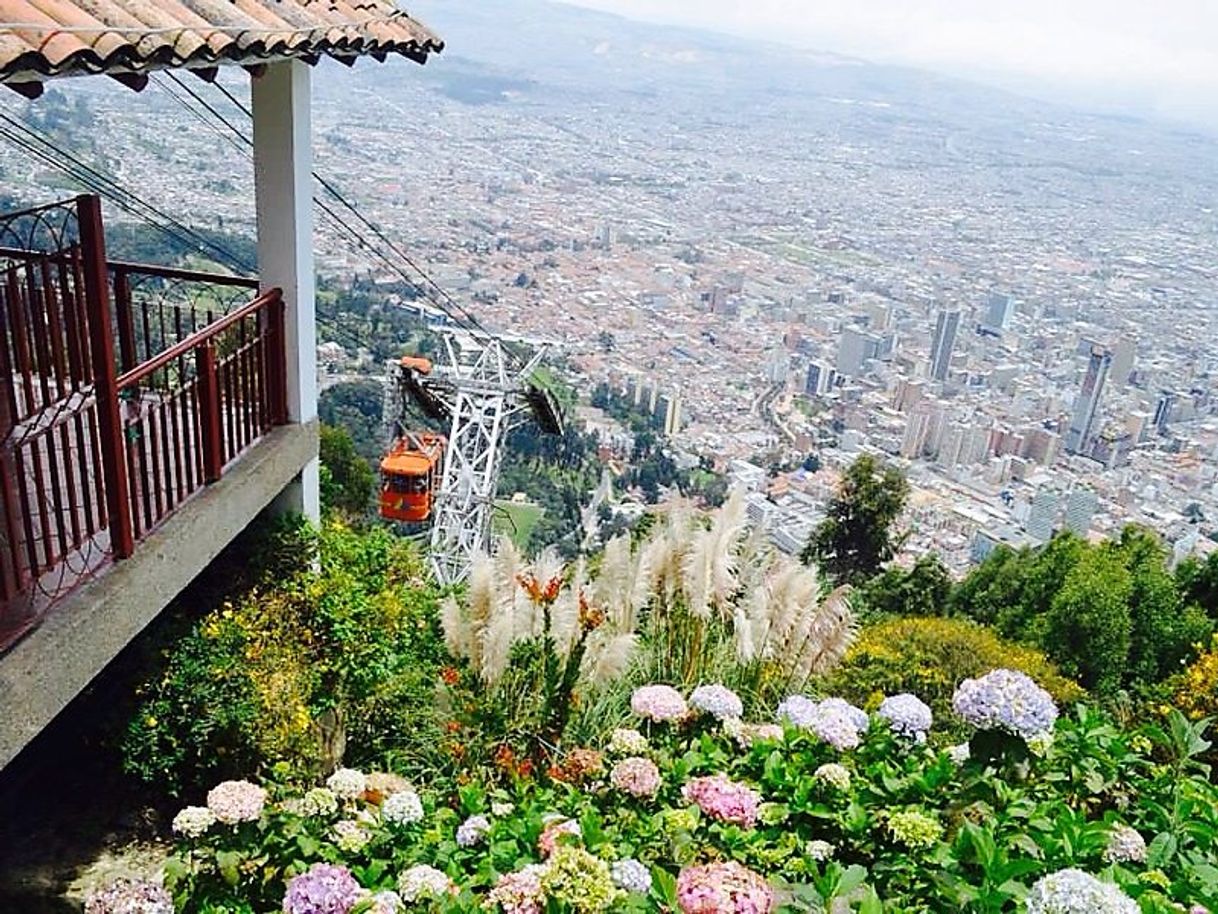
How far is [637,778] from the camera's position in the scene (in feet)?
11.1

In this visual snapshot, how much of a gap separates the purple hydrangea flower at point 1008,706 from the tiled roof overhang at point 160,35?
126 inches

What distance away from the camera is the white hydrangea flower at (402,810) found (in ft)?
10.6

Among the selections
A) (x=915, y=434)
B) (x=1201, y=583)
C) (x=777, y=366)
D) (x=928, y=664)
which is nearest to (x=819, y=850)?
(x=928, y=664)

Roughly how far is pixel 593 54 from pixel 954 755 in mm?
111440

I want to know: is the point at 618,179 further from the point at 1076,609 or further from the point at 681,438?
the point at 1076,609

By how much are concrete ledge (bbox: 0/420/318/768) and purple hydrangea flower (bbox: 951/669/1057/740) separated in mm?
3096

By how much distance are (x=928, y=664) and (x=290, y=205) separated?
6.40 meters

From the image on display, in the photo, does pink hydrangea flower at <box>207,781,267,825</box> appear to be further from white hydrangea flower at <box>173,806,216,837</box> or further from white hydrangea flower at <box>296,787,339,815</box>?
white hydrangea flower at <box>296,787,339,815</box>

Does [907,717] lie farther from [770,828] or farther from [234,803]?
[234,803]

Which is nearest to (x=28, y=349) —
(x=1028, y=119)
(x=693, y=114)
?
(x=693, y=114)

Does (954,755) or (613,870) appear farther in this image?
(954,755)

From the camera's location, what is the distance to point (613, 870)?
8.85 ft

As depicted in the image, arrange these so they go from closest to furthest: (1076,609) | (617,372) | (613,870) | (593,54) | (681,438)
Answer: (613,870), (1076,609), (681,438), (617,372), (593,54)

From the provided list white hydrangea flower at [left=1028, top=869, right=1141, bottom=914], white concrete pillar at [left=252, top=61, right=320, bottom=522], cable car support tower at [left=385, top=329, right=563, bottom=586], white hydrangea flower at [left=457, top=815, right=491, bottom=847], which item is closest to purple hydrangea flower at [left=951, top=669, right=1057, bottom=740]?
white hydrangea flower at [left=1028, top=869, right=1141, bottom=914]
